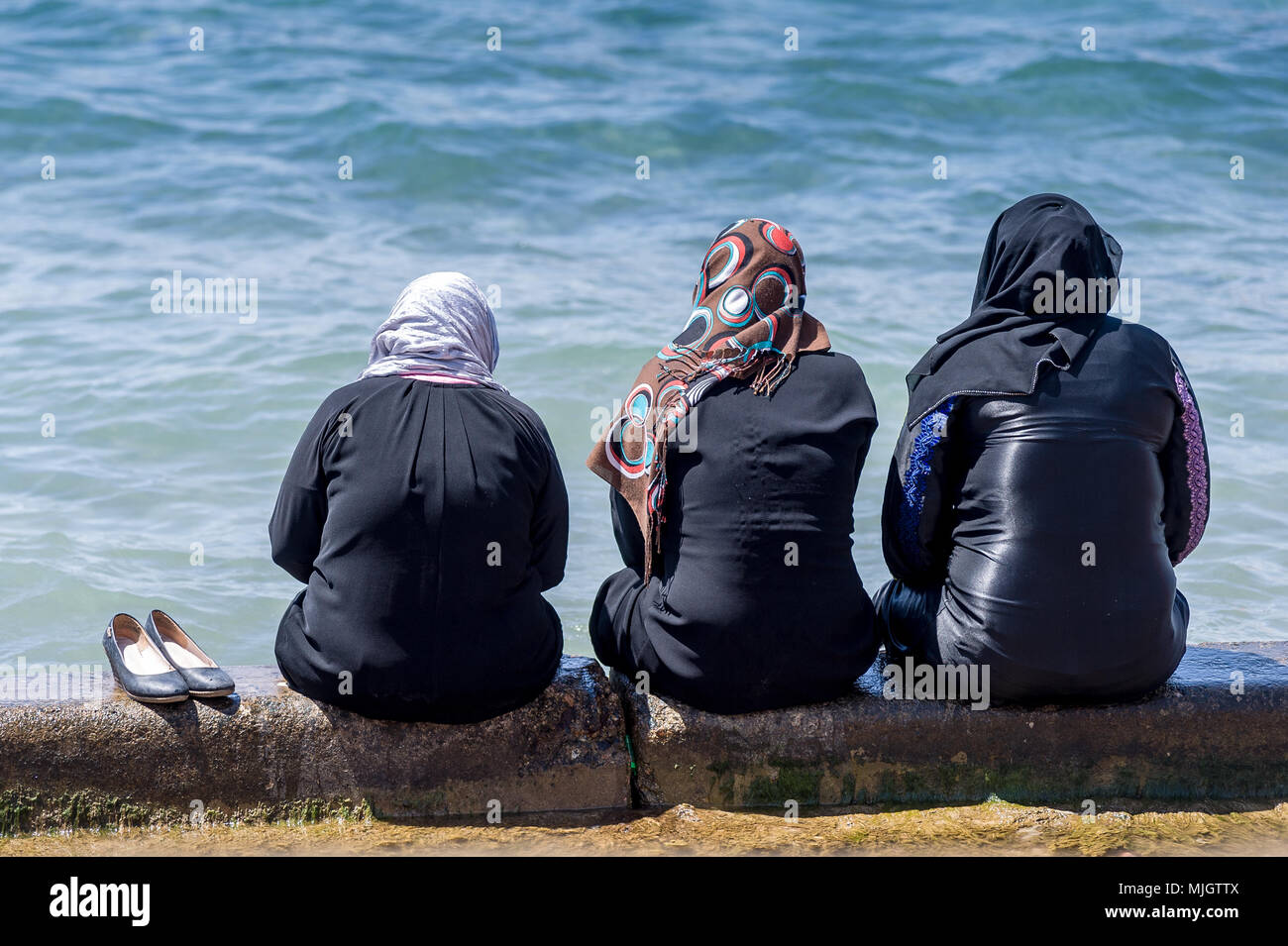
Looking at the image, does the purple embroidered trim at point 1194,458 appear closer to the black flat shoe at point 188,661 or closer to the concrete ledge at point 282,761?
the concrete ledge at point 282,761

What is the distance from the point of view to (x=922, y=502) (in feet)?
9.40

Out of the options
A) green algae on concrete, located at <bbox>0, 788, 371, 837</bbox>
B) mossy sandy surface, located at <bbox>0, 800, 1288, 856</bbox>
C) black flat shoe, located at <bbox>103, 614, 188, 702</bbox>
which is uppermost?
black flat shoe, located at <bbox>103, 614, 188, 702</bbox>

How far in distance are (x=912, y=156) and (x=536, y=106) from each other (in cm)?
312

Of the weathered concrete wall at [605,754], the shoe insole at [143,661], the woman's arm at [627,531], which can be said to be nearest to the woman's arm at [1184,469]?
the weathered concrete wall at [605,754]

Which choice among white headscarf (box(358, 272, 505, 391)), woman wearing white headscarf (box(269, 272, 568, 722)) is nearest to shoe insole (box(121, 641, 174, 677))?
woman wearing white headscarf (box(269, 272, 568, 722))

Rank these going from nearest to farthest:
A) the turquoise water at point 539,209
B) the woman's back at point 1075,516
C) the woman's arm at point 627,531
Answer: the woman's back at point 1075,516 → the woman's arm at point 627,531 → the turquoise water at point 539,209

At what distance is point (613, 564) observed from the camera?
5.20 meters

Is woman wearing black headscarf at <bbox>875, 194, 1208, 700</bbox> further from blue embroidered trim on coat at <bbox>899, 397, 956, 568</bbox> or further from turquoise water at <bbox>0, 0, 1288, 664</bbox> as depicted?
turquoise water at <bbox>0, 0, 1288, 664</bbox>

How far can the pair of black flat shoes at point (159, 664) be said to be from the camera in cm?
268

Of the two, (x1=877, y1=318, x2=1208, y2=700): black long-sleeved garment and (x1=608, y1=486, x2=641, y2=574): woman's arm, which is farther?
(x1=608, y1=486, x2=641, y2=574): woman's arm

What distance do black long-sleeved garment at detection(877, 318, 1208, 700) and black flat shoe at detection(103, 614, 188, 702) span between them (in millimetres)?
1589

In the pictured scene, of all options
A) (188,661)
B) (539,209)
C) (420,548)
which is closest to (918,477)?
(420,548)

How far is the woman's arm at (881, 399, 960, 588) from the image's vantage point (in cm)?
283

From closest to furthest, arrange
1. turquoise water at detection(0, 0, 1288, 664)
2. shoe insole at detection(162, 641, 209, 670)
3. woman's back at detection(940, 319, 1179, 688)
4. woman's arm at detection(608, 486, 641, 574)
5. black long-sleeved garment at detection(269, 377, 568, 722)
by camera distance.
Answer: black long-sleeved garment at detection(269, 377, 568, 722) → woman's back at detection(940, 319, 1179, 688) → shoe insole at detection(162, 641, 209, 670) → woman's arm at detection(608, 486, 641, 574) → turquoise water at detection(0, 0, 1288, 664)
